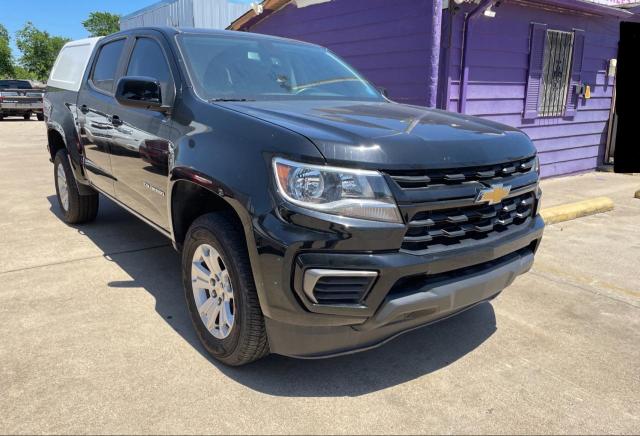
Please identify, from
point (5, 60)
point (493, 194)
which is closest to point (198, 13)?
point (493, 194)

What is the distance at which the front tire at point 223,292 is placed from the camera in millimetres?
2475

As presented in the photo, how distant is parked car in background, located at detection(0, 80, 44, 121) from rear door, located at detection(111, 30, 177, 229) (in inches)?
891

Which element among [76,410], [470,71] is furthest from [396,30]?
[76,410]

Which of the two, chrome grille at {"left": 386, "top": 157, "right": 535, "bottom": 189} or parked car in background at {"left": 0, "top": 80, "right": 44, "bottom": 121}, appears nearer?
chrome grille at {"left": 386, "top": 157, "right": 535, "bottom": 189}

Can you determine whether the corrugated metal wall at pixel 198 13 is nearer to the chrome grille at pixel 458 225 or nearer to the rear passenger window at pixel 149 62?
the rear passenger window at pixel 149 62

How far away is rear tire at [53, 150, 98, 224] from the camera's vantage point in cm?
530

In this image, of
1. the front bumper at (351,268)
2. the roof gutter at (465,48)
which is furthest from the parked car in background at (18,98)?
the front bumper at (351,268)

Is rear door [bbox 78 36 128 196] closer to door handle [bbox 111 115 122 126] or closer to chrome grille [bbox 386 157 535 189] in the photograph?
door handle [bbox 111 115 122 126]

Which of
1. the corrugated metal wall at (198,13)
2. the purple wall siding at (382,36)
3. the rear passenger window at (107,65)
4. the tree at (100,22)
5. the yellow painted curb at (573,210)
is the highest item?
the tree at (100,22)

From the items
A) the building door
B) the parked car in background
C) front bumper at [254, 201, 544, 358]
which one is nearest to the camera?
front bumper at [254, 201, 544, 358]

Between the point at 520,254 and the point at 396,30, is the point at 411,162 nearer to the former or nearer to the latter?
the point at 520,254

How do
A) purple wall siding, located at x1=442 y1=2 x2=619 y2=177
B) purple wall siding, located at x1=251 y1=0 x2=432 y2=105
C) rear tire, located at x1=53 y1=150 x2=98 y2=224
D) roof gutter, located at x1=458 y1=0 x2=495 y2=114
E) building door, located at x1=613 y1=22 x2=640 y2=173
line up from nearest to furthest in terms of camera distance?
rear tire, located at x1=53 y1=150 x2=98 y2=224 → roof gutter, located at x1=458 y1=0 x2=495 y2=114 → purple wall siding, located at x1=251 y1=0 x2=432 y2=105 → purple wall siding, located at x1=442 y1=2 x2=619 y2=177 → building door, located at x1=613 y1=22 x2=640 y2=173

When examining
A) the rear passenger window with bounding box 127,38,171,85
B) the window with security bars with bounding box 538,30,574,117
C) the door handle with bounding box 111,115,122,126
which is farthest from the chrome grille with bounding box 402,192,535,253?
the window with security bars with bounding box 538,30,574,117

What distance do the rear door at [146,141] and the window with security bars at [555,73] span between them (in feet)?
22.9
